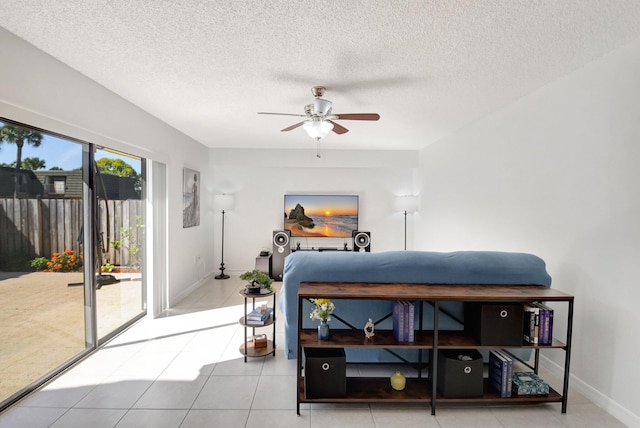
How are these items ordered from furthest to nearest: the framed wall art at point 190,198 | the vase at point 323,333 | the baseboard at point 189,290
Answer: the framed wall art at point 190,198 → the baseboard at point 189,290 → the vase at point 323,333

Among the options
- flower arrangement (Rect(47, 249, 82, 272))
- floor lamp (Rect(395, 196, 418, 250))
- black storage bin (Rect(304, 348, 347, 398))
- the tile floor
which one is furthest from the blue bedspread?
floor lamp (Rect(395, 196, 418, 250))

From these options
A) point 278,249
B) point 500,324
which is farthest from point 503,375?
point 278,249

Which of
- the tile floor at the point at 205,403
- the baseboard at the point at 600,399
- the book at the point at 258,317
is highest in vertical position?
the book at the point at 258,317

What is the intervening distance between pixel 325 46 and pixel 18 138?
2.23 meters

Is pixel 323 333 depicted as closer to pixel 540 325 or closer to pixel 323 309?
pixel 323 309

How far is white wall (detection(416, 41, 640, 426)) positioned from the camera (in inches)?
83.3

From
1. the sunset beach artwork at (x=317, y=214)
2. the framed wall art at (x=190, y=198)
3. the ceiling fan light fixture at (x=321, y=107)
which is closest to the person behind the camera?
the ceiling fan light fixture at (x=321, y=107)

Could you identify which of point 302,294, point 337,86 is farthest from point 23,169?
point 337,86

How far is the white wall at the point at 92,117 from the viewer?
212cm

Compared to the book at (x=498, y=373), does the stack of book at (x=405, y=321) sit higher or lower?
higher

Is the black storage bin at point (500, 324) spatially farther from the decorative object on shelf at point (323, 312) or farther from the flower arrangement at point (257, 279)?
the flower arrangement at point (257, 279)

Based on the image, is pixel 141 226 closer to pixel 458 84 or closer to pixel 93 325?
pixel 93 325

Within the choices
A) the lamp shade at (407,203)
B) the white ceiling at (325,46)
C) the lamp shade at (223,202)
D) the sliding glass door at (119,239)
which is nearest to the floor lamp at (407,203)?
the lamp shade at (407,203)

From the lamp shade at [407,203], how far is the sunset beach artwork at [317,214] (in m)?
0.82
